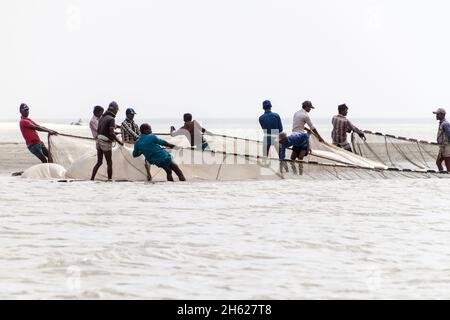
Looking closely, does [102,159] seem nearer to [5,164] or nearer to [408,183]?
[408,183]

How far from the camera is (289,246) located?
27.3 feet

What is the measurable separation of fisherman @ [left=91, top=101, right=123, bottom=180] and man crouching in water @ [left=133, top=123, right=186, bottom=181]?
0.46 metres

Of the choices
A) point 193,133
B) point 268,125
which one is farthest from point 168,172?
point 268,125

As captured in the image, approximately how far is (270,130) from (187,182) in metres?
2.31

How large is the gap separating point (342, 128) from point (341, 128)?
23mm

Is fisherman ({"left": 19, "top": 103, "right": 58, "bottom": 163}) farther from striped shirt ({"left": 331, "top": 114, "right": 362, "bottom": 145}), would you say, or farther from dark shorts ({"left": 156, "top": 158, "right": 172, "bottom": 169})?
striped shirt ({"left": 331, "top": 114, "right": 362, "bottom": 145})

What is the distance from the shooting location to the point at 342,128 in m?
16.5

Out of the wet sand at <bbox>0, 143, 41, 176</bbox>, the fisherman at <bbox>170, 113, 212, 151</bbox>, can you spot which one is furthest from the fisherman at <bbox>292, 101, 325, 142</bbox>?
the wet sand at <bbox>0, 143, 41, 176</bbox>

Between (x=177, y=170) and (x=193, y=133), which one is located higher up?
(x=193, y=133)

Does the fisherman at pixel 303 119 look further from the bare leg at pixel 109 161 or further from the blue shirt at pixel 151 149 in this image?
the bare leg at pixel 109 161

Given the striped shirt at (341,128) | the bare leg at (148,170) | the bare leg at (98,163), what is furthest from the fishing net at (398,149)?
the bare leg at (98,163)

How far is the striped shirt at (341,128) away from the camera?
1641 centimetres

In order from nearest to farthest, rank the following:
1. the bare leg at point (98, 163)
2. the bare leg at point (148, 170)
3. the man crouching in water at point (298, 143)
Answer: the bare leg at point (98, 163)
the bare leg at point (148, 170)
the man crouching in water at point (298, 143)

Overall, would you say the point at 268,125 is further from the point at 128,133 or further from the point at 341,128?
the point at 128,133
